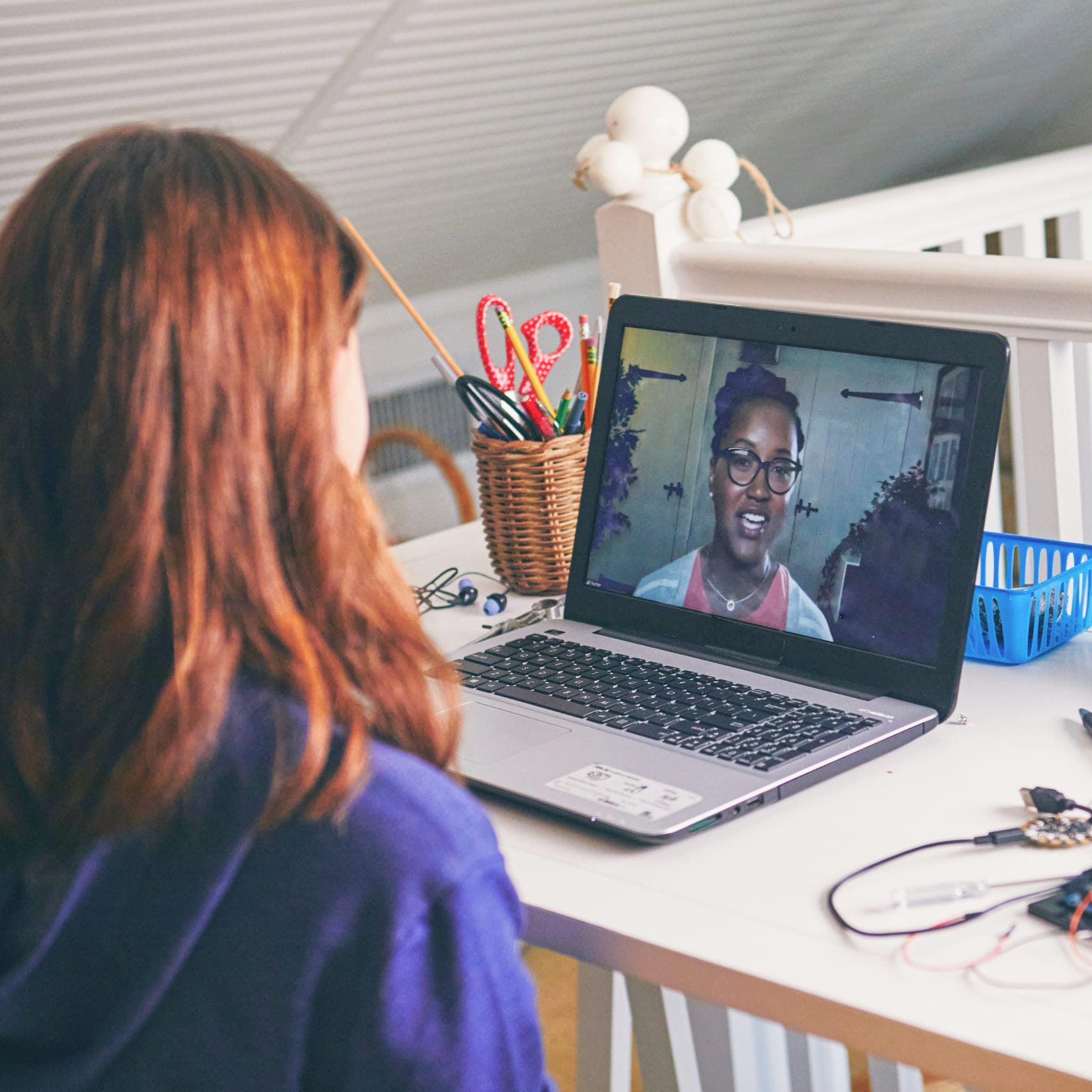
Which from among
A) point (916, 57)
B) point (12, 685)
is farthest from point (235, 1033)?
point (916, 57)

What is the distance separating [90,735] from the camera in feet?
1.73

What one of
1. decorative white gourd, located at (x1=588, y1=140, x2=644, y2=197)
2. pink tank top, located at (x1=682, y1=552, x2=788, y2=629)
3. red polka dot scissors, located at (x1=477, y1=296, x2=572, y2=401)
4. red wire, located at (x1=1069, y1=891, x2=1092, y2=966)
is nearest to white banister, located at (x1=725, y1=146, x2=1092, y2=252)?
decorative white gourd, located at (x1=588, y1=140, x2=644, y2=197)

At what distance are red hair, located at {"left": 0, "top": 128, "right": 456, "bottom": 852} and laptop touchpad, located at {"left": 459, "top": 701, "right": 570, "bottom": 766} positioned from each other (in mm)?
331

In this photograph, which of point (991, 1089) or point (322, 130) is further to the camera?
point (322, 130)

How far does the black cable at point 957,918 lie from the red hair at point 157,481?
31cm

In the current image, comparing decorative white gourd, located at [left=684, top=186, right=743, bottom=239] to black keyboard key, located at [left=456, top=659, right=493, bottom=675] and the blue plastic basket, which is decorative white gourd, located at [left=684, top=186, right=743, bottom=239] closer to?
the blue plastic basket

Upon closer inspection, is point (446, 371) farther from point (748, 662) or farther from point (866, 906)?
point (866, 906)

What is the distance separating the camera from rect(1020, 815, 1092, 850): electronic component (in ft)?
2.45

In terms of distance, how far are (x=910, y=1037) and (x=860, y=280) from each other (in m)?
0.92

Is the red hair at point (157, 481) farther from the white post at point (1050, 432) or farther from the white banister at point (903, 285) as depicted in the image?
the white post at point (1050, 432)

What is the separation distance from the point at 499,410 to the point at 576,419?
0.07 metres

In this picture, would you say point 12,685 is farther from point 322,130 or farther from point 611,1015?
point 322,130

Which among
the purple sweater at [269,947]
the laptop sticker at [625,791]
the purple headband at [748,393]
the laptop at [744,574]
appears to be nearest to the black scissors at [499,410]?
the laptop at [744,574]

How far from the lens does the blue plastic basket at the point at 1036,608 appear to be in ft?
3.24
